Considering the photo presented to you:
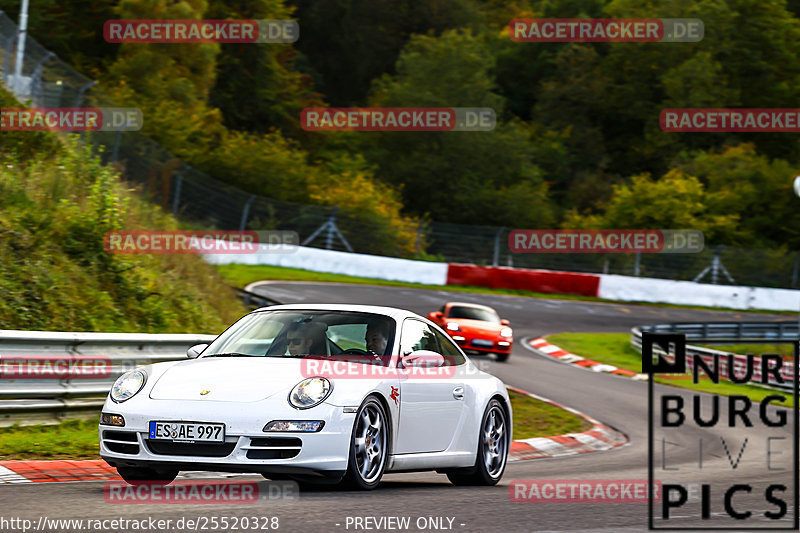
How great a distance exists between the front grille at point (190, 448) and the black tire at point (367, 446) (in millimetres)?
798

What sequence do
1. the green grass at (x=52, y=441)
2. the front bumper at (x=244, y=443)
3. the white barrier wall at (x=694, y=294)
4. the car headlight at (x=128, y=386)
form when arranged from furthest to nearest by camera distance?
the white barrier wall at (x=694, y=294)
the green grass at (x=52, y=441)
the car headlight at (x=128, y=386)
the front bumper at (x=244, y=443)

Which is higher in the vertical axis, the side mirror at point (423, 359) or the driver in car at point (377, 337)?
the driver in car at point (377, 337)

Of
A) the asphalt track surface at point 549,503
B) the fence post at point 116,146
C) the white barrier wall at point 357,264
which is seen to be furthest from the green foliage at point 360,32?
the asphalt track surface at point 549,503

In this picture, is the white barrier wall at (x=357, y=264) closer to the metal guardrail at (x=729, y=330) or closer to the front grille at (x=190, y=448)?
the metal guardrail at (x=729, y=330)

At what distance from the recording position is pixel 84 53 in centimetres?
5734

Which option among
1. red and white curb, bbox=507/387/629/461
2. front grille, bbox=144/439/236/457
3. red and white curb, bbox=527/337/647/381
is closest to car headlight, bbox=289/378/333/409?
front grille, bbox=144/439/236/457

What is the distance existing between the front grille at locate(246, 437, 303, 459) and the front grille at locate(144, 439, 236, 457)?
0.13m

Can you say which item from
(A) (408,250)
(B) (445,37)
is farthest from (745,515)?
(B) (445,37)

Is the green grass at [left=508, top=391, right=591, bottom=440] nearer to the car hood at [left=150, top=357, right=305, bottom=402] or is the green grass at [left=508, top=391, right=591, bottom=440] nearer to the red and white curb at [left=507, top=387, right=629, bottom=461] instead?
the red and white curb at [left=507, top=387, right=629, bottom=461]

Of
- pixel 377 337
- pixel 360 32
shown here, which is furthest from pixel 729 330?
pixel 360 32

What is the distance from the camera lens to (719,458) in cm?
1342

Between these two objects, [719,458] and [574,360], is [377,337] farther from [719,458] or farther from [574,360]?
[574,360]

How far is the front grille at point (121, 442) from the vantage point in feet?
23.5

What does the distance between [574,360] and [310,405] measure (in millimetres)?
18959
